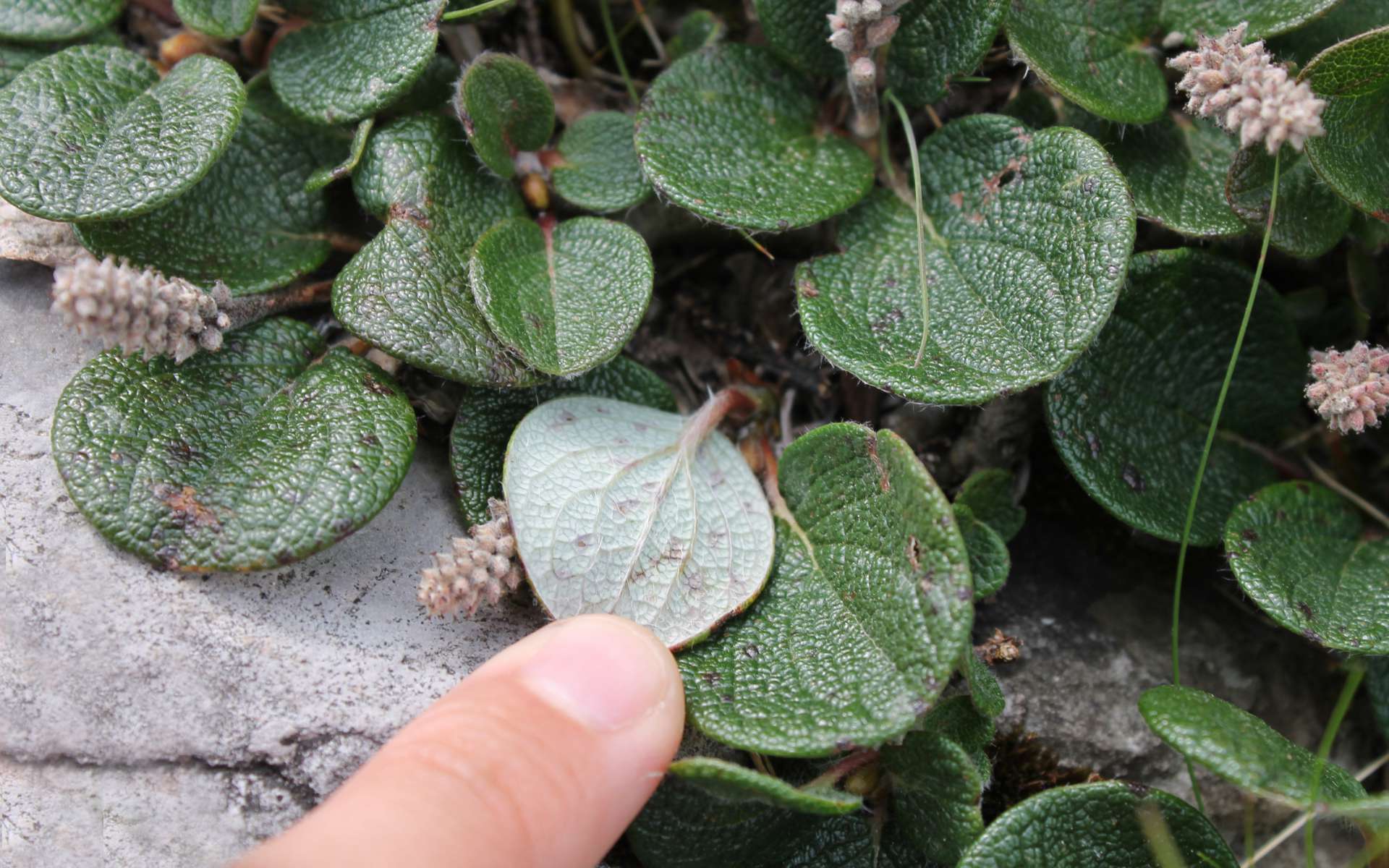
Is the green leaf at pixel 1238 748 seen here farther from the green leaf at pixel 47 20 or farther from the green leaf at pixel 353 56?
the green leaf at pixel 47 20

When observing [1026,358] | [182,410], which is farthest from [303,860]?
[1026,358]

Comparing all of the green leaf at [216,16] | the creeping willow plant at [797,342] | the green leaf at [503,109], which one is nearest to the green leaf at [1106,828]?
the creeping willow plant at [797,342]

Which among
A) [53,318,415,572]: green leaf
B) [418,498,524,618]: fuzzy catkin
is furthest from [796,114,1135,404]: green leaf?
[53,318,415,572]: green leaf

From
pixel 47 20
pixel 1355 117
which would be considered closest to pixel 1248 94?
Result: pixel 1355 117

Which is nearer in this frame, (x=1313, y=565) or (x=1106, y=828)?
(x=1106, y=828)

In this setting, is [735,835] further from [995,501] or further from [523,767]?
[995,501]

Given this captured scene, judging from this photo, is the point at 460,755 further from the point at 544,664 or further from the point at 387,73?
the point at 387,73
